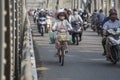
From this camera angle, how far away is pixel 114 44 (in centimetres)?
1509

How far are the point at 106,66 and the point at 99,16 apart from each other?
1899 cm

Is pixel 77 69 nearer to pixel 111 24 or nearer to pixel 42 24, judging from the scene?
pixel 111 24

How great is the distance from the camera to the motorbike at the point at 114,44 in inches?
595

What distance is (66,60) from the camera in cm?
1762

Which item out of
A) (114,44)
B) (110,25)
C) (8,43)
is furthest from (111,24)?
(8,43)

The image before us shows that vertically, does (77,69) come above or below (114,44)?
below

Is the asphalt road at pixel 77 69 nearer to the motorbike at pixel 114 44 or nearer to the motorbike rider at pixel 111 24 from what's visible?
the motorbike at pixel 114 44

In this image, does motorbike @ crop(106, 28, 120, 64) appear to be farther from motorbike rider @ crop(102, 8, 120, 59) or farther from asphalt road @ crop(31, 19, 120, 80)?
asphalt road @ crop(31, 19, 120, 80)

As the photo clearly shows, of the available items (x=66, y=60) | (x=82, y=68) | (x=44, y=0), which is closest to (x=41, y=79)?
(x=82, y=68)

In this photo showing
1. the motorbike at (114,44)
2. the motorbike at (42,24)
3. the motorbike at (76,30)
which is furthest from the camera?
the motorbike at (42,24)

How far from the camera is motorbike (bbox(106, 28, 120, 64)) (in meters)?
15.1

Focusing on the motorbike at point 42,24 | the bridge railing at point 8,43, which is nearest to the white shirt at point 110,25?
the bridge railing at point 8,43

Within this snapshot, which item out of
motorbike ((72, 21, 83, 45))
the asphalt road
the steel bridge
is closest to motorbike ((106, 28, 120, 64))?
the asphalt road

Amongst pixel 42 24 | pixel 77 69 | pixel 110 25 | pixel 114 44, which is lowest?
pixel 77 69
